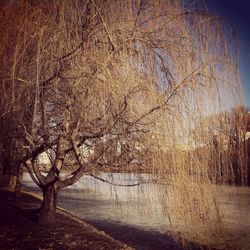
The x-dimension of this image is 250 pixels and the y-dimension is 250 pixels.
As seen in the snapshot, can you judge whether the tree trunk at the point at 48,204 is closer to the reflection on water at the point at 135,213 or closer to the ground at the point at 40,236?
the ground at the point at 40,236

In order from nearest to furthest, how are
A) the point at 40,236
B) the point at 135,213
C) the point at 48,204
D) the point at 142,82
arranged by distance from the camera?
the point at 142,82, the point at 40,236, the point at 48,204, the point at 135,213

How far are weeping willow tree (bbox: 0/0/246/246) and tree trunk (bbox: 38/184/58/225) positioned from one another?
1.90m

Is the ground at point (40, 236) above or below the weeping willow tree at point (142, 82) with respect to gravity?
below

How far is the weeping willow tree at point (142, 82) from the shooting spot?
11.1 feet

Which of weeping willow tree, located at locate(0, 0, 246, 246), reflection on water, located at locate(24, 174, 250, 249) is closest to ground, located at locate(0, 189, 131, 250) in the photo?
reflection on water, located at locate(24, 174, 250, 249)

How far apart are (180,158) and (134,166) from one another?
43.2 inches

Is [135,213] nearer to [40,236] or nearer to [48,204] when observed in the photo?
[48,204]

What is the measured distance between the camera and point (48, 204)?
19.1 feet

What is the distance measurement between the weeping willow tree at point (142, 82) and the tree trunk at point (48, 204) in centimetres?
190

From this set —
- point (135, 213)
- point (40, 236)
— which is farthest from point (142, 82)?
point (135, 213)

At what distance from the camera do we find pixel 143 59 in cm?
359

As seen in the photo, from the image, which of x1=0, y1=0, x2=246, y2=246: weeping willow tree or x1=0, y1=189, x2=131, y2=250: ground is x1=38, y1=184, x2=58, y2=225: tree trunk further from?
x1=0, y1=0, x2=246, y2=246: weeping willow tree

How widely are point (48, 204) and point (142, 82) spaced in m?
3.37

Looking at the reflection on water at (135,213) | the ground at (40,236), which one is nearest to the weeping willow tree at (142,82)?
the reflection on water at (135,213)
